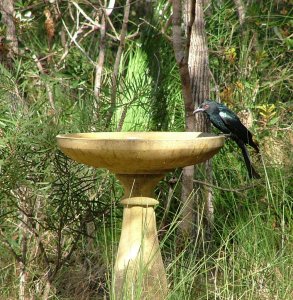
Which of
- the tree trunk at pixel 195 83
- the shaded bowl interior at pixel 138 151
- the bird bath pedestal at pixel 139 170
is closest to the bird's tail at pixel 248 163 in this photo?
the tree trunk at pixel 195 83

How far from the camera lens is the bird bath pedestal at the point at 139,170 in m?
3.60

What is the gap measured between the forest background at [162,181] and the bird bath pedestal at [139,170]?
0.12 meters

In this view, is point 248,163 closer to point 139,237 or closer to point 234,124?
point 234,124

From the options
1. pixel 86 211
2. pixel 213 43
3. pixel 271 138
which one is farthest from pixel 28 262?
pixel 213 43

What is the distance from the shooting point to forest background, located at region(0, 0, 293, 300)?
4152mm

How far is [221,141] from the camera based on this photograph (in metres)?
3.89

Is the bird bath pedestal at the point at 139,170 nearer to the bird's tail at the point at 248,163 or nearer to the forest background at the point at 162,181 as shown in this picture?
the forest background at the point at 162,181

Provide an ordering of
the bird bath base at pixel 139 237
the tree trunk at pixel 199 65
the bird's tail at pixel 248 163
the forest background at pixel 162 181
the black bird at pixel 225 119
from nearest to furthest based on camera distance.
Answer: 1. the bird bath base at pixel 139 237
2. the forest background at pixel 162 181
3. the black bird at pixel 225 119
4. the bird's tail at pixel 248 163
5. the tree trunk at pixel 199 65

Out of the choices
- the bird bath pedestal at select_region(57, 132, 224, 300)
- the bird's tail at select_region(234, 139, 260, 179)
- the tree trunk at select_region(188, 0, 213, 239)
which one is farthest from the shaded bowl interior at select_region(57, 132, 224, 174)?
the tree trunk at select_region(188, 0, 213, 239)

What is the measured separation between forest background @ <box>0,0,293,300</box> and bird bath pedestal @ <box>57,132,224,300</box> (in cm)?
12

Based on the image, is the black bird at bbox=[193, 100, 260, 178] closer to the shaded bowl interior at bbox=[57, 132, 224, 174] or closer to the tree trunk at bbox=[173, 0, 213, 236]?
the tree trunk at bbox=[173, 0, 213, 236]

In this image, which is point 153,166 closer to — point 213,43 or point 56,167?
point 56,167

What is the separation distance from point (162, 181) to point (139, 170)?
1.44m

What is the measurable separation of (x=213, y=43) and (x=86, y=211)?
2.15 meters
